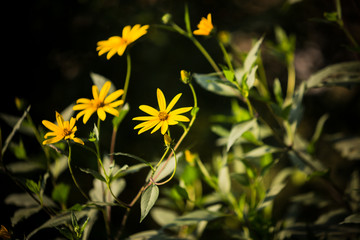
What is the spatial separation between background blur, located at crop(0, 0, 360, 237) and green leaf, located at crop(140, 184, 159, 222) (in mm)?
654

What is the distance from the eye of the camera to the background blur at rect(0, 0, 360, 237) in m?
1.14

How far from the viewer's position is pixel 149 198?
0.48 metres

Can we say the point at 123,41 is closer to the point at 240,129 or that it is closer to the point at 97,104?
the point at 97,104

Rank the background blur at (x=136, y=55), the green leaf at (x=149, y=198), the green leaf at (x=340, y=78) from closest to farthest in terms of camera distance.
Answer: the green leaf at (x=149, y=198)
the green leaf at (x=340, y=78)
the background blur at (x=136, y=55)

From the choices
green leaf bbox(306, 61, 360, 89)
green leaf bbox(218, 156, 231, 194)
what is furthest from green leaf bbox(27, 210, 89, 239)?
green leaf bbox(306, 61, 360, 89)

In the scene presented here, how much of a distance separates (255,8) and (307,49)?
0.36 meters

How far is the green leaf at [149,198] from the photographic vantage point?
46 cm

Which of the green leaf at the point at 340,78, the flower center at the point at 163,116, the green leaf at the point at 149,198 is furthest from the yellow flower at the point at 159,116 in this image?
the green leaf at the point at 340,78

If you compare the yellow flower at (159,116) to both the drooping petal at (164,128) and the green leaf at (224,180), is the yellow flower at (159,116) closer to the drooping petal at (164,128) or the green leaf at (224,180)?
the drooping petal at (164,128)

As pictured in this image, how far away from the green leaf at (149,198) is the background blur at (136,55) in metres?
0.65

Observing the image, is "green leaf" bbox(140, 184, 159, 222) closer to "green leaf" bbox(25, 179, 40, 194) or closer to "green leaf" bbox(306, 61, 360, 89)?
"green leaf" bbox(25, 179, 40, 194)

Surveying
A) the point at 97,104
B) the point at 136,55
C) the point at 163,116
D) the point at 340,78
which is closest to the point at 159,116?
the point at 163,116

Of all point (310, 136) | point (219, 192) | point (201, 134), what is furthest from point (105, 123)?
point (310, 136)

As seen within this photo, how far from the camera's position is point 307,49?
1.47 m
